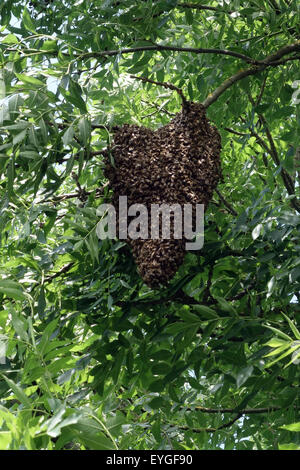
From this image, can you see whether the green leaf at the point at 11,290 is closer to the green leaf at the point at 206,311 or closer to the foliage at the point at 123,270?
the foliage at the point at 123,270

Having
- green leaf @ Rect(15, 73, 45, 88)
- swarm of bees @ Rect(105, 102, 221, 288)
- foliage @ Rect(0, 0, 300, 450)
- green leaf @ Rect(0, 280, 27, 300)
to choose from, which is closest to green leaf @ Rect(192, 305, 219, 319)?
foliage @ Rect(0, 0, 300, 450)

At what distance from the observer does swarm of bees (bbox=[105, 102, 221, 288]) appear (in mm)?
2516

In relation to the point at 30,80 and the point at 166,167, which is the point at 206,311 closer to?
the point at 166,167

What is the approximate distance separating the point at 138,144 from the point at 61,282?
719 mm

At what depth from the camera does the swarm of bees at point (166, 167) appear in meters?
2.52

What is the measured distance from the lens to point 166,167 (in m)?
2.61

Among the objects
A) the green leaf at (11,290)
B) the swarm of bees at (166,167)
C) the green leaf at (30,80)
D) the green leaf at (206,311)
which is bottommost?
the green leaf at (206,311)

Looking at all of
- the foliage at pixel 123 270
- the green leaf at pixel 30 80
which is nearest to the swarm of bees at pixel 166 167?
the foliage at pixel 123 270

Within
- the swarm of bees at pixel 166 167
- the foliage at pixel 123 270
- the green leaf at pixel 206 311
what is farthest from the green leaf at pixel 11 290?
the green leaf at pixel 206 311

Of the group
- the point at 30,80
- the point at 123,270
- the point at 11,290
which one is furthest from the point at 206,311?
the point at 30,80

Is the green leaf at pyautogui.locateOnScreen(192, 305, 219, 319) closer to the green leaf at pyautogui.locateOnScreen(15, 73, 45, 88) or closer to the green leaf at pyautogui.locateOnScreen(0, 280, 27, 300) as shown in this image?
the green leaf at pyautogui.locateOnScreen(0, 280, 27, 300)

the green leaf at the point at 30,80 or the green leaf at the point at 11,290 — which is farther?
the green leaf at the point at 11,290

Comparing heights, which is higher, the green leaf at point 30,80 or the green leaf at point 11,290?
the green leaf at point 30,80
